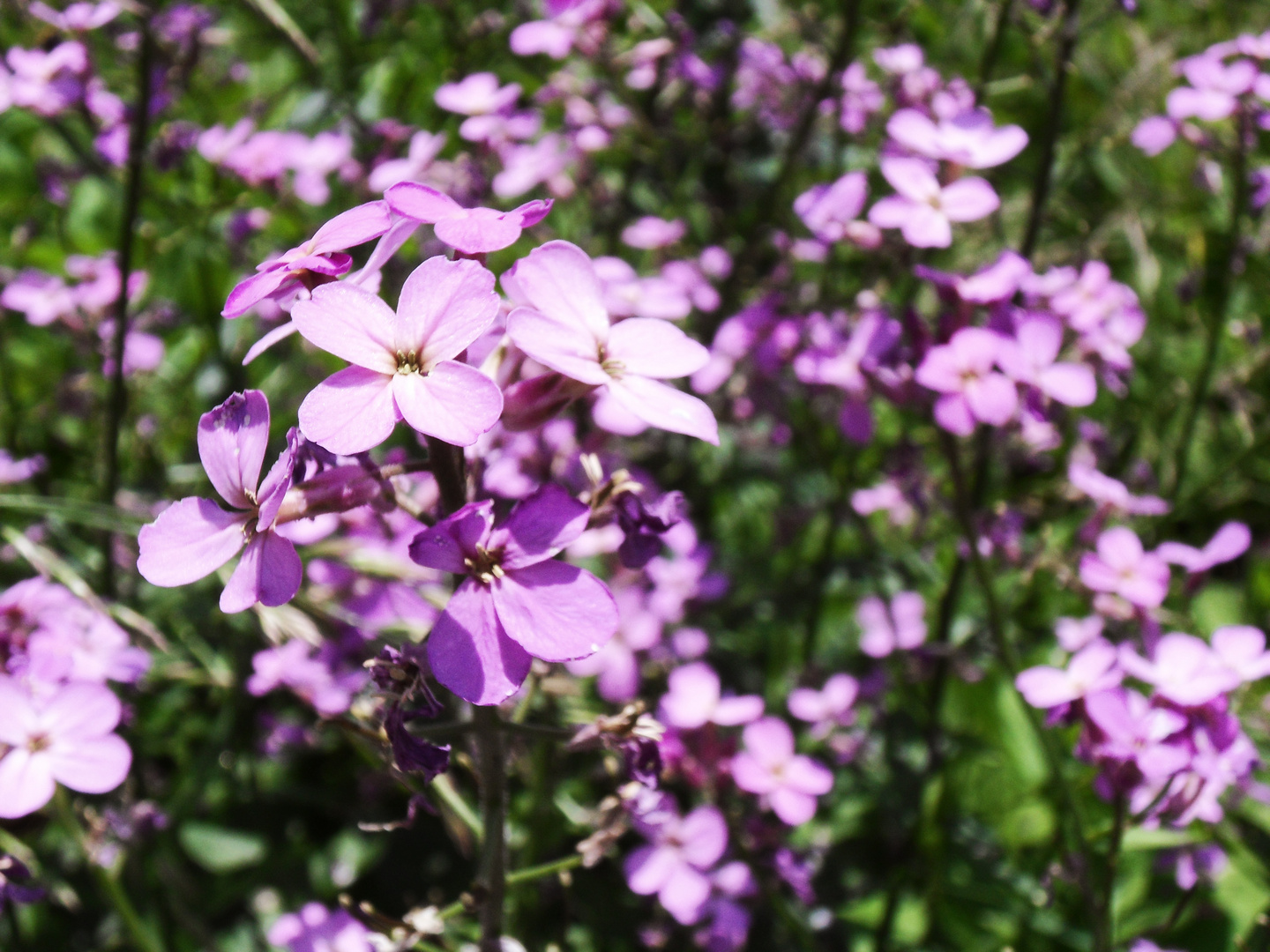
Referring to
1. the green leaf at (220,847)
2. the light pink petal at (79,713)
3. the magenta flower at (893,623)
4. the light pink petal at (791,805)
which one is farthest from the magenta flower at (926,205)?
the green leaf at (220,847)

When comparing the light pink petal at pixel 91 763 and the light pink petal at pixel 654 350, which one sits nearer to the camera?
the light pink petal at pixel 654 350

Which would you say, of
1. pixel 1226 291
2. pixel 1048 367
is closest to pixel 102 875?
pixel 1048 367

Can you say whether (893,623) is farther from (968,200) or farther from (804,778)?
(968,200)

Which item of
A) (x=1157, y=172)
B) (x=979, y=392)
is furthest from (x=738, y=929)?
(x=1157, y=172)

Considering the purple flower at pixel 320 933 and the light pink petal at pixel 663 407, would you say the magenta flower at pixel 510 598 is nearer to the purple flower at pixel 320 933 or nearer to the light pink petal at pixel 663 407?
the light pink petal at pixel 663 407

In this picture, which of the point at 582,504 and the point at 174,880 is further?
the point at 174,880

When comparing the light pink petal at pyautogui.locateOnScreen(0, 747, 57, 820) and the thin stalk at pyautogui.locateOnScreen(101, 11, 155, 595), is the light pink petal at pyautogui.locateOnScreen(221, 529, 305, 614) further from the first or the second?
the thin stalk at pyautogui.locateOnScreen(101, 11, 155, 595)

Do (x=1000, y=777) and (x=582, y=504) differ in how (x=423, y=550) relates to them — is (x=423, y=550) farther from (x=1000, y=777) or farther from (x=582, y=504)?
(x=1000, y=777)

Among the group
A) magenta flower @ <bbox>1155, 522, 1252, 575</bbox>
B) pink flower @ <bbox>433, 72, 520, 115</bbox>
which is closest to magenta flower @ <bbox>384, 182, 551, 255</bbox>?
magenta flower @ <bbox>1155, 522, 1252, 575</bbox>
